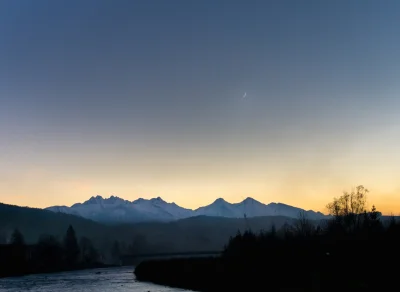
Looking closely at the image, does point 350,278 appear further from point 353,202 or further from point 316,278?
point 353,202

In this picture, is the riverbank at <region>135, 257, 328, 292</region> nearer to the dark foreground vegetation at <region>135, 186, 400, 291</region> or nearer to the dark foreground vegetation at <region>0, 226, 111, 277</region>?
the dark foreground vegetation at <region>135, 186, 400, 291</region>

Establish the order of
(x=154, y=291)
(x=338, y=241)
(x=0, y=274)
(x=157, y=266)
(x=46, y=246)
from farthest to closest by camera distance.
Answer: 1. (x=46, y=246)
2. (x=0, y=274)
3. (x=157, y=266)
4. (x=154, y=291)
5. (x=338, y=241)

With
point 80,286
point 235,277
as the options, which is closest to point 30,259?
point 80,286

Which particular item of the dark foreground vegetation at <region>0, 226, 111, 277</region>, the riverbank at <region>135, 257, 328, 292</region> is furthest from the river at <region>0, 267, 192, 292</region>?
the dark foreground vegetation at <region>0, 226, 111, 277</region>

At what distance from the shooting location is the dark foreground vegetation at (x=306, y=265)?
56438 mm

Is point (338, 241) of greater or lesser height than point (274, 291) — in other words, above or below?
above

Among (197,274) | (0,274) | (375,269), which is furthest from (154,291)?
(0,274)

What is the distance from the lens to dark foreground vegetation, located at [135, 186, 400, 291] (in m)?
56.4

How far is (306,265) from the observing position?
68000 millimetres

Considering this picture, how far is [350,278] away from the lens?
186 feet

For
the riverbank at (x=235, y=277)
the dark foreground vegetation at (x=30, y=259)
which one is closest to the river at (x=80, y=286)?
the riverbank at (x=235, y=277)

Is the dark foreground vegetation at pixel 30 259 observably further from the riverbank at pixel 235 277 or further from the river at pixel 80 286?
the riverbank at pixel 235 277

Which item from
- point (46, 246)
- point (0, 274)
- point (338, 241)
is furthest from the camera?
point (46, 246)

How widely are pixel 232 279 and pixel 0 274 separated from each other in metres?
94.7
